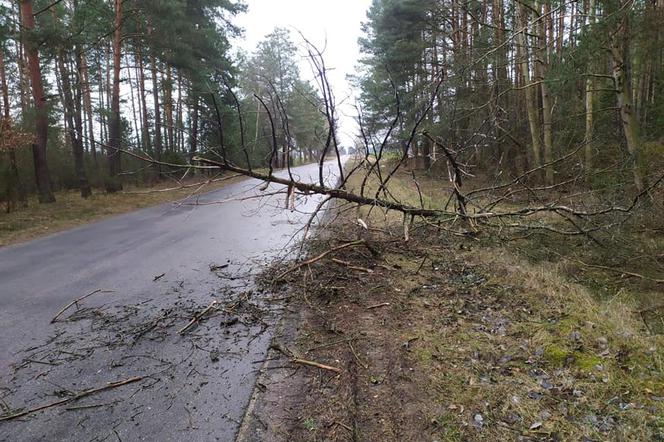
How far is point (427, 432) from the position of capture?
2299 millimetres

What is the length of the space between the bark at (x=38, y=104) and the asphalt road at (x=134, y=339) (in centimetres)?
752

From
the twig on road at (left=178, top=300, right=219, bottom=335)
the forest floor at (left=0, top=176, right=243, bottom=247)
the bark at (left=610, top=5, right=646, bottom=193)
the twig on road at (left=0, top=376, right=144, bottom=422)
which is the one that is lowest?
the twig on road at (left=0, top=376, right=144, bottom=422)

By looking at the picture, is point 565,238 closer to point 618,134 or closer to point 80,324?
point 618,134

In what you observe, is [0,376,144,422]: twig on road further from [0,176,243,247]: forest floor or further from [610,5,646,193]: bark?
[610,5,646,193]: bark

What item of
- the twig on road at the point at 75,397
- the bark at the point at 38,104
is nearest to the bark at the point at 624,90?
the twig on road at the point at 75,397

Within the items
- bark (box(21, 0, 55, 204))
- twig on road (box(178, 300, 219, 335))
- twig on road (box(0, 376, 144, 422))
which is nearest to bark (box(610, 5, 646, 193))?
twig on road (box(178, 300, 219, 335))

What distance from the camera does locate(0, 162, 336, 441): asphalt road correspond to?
8.03 ft

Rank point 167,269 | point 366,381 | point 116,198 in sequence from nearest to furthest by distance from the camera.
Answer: point 366,381 → point 167,269 → point 116,198

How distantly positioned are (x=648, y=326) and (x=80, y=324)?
551 cm

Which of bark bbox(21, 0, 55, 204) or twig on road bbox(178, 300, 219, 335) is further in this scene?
bark bbox(21, 0, 55, 204)

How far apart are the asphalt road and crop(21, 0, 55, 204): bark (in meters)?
7.52

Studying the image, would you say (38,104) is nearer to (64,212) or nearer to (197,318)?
(64,212)

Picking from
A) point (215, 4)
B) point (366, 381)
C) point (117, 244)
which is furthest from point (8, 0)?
point (366, 381)

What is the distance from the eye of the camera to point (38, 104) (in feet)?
41.3
